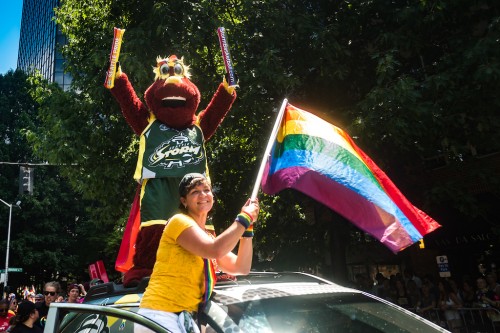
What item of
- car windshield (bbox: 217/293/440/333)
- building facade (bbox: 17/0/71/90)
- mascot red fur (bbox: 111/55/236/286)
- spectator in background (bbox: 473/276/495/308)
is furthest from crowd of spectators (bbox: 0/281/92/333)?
building facade (bbox: 17/0/71/90)

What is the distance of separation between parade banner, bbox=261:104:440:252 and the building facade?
41.7 metres

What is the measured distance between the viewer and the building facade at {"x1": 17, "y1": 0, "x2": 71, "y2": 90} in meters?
49.8

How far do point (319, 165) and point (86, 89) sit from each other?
7.18 metres

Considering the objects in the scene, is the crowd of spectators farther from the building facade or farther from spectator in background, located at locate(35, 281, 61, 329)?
the building facade

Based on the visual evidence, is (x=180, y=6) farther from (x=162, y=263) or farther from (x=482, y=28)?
(x=162, y=263)

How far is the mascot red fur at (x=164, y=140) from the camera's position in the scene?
13.2 ft

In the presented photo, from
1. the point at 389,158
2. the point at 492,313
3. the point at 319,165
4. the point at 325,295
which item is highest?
the point at 389,158

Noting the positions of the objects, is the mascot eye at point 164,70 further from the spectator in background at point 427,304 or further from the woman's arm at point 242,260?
the spectator in background at point 427,304

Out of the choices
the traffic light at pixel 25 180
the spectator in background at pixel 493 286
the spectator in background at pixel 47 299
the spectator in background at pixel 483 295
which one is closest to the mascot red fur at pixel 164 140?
the spectator in background at pixel 47 299

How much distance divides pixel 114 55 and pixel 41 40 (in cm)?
6113

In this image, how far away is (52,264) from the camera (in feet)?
84.0

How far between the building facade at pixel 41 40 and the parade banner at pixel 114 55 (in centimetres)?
4026

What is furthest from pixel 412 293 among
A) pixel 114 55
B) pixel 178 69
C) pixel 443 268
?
pixel 114 55

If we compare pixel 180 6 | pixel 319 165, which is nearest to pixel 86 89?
pixel 180 6
